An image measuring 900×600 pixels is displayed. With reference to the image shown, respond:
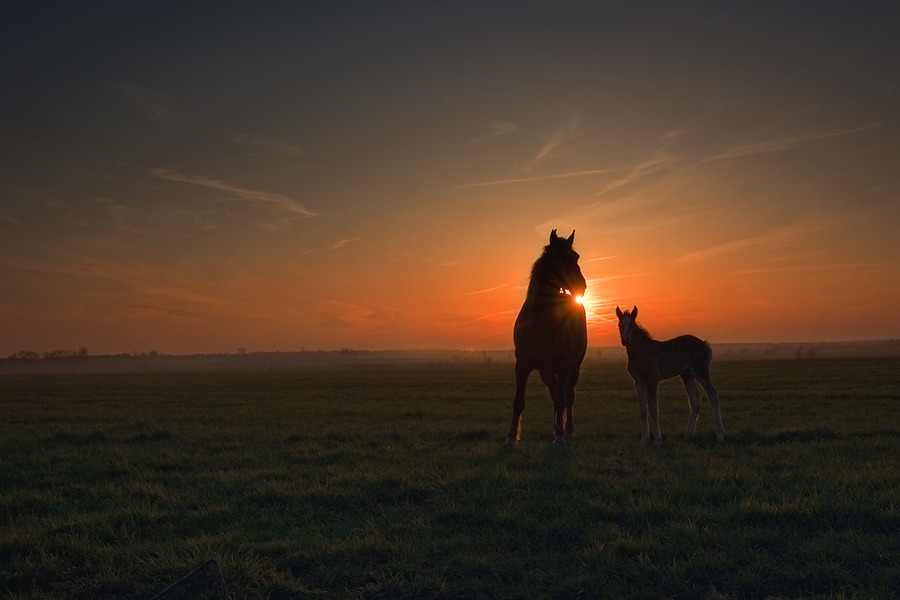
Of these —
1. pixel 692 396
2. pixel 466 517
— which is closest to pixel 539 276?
pixel 692 396

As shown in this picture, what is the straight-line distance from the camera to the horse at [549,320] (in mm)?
12336

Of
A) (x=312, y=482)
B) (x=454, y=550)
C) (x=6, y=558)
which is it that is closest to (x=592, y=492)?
(x=454, y=550)

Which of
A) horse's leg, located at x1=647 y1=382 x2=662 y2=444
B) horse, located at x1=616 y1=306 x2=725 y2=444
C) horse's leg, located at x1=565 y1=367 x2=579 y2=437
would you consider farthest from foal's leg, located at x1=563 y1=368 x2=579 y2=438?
horse's leg, located at x1=647 y1=382 x2=662 y2=444

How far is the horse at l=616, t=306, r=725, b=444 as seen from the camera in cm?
1288

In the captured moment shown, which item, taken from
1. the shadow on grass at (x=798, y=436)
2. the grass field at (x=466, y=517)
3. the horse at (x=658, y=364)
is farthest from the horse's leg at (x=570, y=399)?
the shadow on grass at (x=798, y=436)

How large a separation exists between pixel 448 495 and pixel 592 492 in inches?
77.5

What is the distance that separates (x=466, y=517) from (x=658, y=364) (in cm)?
755

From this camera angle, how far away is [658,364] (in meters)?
13.1

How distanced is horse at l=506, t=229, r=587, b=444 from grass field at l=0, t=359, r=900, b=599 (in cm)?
111

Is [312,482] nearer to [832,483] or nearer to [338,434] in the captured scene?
[338,434]

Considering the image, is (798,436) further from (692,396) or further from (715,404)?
(692,396)

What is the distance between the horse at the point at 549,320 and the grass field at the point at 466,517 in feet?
3.66

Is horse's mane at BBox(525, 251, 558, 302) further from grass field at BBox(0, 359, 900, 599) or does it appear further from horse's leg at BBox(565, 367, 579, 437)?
grass field at BBox(0, 359, 900, 599)

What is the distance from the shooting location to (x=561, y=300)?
12609 mm
